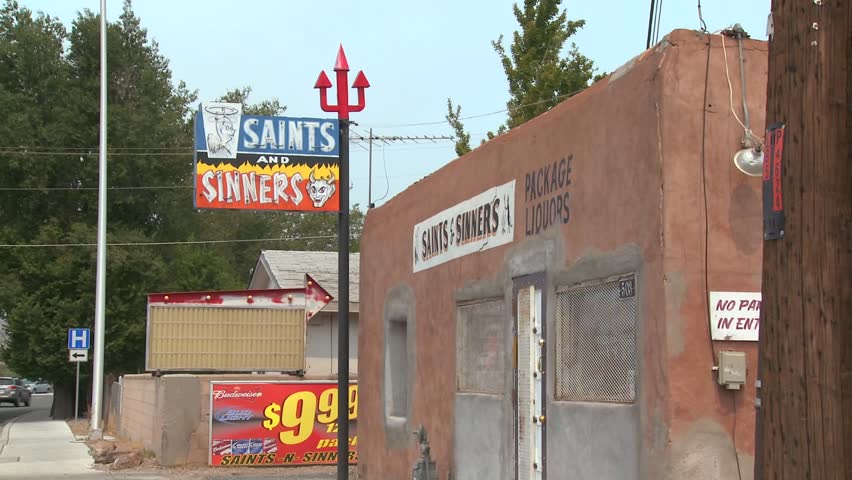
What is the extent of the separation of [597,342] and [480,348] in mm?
2588

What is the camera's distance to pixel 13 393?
51625 millimetres

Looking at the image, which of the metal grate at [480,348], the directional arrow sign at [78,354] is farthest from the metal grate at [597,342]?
the directional arrow sign at [78,354]

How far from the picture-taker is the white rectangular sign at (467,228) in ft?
31.3

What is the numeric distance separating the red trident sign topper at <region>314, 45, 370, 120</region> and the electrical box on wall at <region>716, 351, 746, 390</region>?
20.1 feet

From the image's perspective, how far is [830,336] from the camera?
3.95 m

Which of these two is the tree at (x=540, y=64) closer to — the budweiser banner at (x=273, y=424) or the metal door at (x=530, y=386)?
the budweiser banner at (x=273, y=424)

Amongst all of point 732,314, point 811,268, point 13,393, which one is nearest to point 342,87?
point 732,314

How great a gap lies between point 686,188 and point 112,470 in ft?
45.6

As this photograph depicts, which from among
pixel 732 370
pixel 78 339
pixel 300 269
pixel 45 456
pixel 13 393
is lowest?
pixel 13 393

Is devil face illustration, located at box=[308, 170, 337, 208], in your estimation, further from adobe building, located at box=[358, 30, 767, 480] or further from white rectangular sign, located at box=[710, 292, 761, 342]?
white rectangular sign, located at box=[710, 292, 761, 342]

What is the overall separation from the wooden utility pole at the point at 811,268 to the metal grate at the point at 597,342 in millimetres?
2975

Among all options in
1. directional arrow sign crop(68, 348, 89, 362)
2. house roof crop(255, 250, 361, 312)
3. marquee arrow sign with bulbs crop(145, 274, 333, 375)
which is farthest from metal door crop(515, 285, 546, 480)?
directional arrow sign crop(68, 348, 89, 362)

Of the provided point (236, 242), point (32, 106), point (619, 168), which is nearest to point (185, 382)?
point (619, 168)

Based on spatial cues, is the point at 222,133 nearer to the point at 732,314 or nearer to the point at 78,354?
the point at 732,314
